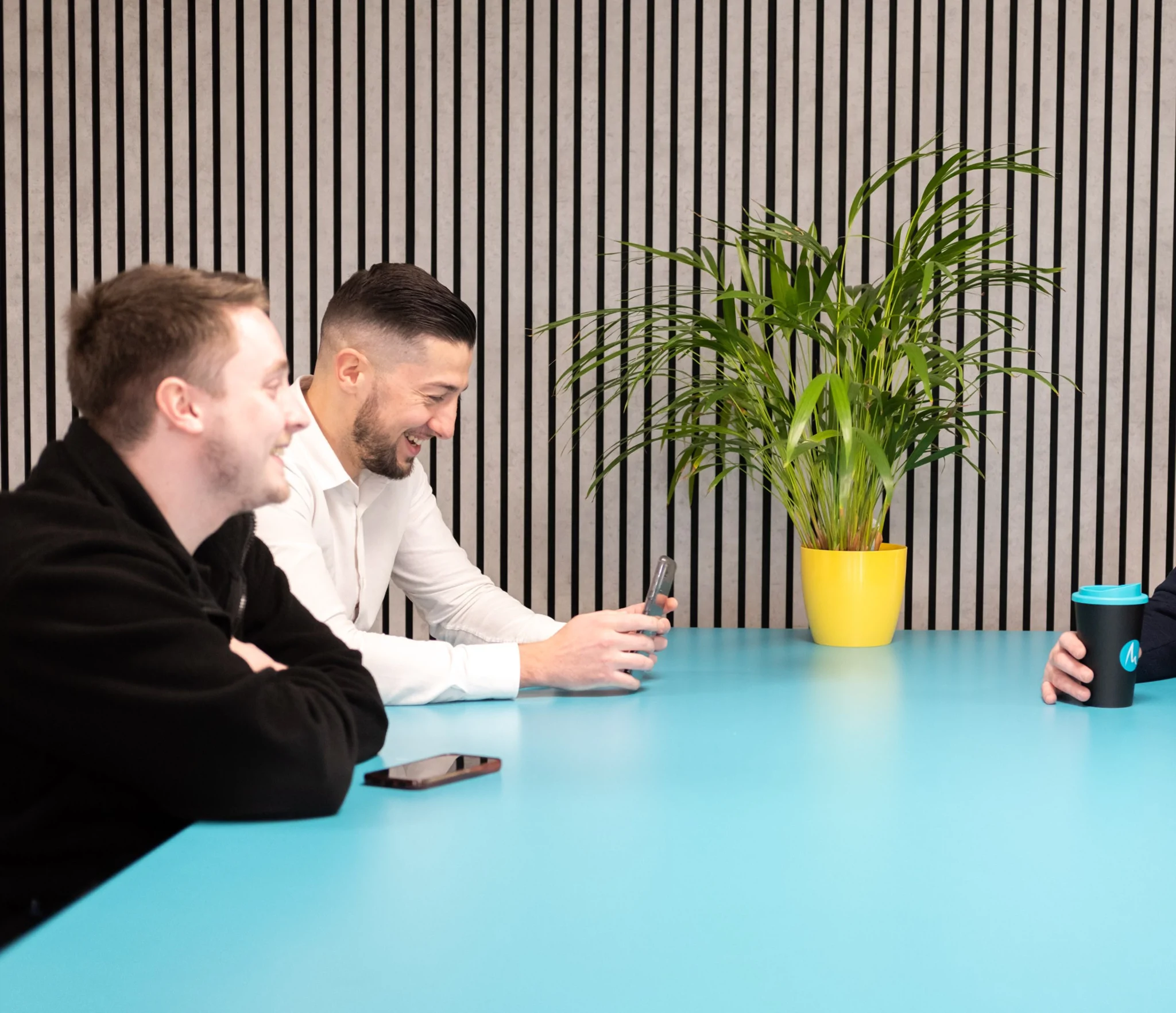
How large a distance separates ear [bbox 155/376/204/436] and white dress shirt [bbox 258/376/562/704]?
26 centimetres

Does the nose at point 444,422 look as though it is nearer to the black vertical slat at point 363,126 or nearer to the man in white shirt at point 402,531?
the man in white shirt at point 402,531

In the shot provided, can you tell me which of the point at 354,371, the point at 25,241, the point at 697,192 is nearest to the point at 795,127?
the point at 697,192

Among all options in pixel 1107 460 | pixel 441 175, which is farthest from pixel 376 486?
pixel 1107 460

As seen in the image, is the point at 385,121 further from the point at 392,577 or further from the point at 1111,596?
the point at 1111,596

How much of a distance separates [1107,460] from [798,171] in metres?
1.07

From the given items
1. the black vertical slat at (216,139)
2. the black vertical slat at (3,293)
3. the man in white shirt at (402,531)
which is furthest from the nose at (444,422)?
the black vertical slat at (3,293)

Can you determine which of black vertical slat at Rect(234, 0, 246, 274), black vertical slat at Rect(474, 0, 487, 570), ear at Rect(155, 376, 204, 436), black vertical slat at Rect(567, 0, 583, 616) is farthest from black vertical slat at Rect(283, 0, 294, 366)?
ear at Rect(155, 376, 204, 436)

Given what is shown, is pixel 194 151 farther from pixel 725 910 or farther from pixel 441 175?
pixel 725 910

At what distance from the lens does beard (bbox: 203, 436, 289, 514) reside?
4.45 ft

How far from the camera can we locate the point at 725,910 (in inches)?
38.9

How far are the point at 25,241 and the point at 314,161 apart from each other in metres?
0.82

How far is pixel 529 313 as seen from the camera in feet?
10.5

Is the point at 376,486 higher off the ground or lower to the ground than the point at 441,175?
lower

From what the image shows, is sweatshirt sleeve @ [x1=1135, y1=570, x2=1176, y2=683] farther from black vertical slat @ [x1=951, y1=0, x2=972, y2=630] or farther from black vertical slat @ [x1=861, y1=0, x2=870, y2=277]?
black vertical slat @ [x1=861, y1=0, x2=870, y2=277]
